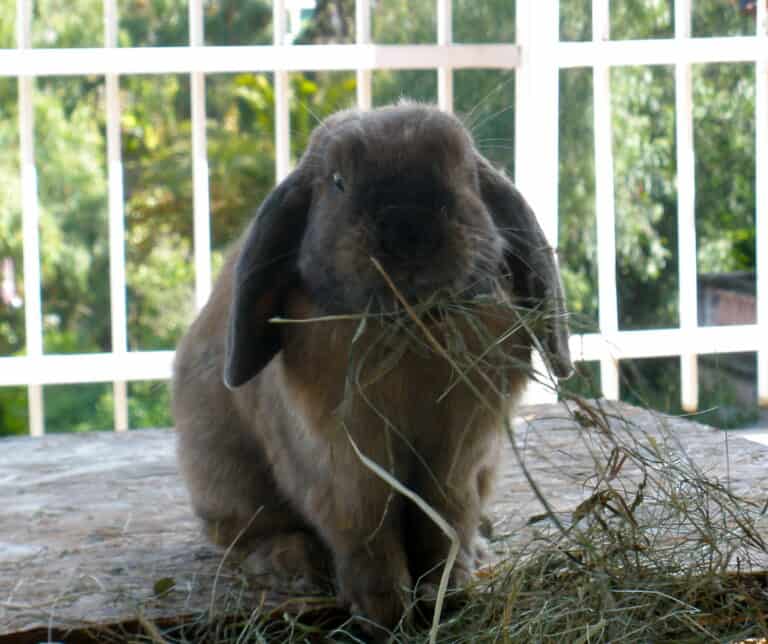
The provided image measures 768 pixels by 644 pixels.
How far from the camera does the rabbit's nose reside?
224 centimetres

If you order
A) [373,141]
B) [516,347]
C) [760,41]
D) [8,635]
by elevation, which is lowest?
[8,635]

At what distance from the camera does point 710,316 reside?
913 centimetres

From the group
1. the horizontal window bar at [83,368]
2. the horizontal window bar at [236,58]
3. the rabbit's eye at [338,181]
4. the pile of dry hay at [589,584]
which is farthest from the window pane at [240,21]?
the pile of dry hay at [589,584]

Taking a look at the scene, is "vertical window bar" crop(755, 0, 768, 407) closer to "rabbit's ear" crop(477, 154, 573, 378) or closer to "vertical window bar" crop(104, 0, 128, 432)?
"vertical window bar" crop(104, 0, 128, 432)

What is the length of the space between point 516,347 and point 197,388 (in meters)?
0.91

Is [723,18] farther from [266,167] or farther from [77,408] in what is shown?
[77,408]

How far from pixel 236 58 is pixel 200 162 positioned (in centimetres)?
49

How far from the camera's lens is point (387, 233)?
2.25 meters

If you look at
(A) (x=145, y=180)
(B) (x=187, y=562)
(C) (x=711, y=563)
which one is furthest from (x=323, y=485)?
(A) (x=145, y=180)

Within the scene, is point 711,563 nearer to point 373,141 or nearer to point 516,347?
point 516,347

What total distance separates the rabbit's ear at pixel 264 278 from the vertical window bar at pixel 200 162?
285 cm

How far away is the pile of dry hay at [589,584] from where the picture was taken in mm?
2354

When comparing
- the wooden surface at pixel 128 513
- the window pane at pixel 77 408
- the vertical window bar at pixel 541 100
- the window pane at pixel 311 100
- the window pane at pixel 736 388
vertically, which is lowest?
the window pane at pixel 77 408

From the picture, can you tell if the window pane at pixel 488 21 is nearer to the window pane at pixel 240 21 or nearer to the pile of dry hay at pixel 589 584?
the pile of dry hay at pixel 589 584
